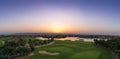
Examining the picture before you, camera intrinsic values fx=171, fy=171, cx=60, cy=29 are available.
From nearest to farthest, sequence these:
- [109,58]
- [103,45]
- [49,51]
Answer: [109,58]
[49,51]
[103,45]

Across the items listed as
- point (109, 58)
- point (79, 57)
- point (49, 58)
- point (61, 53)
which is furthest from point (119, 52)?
point (49, 58)

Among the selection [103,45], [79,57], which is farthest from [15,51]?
[103,45]

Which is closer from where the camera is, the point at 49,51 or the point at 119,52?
the point at 119,52

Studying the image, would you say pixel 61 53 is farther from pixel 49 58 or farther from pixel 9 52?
pixel 9 52

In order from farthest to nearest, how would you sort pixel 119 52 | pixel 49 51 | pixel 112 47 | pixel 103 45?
pixel 103 45 → pixel 112 47 → pixel 49 51 → pixel 119 52

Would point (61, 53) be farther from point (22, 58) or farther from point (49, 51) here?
point (22, 58)

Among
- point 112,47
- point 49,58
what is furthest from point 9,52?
point 112,47

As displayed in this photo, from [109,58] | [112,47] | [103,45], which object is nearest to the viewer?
[109,58]

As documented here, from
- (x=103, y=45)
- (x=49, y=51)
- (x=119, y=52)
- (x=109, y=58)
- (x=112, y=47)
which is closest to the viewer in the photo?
(x=109, y=58)

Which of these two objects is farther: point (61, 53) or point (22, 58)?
point (61, 53)
